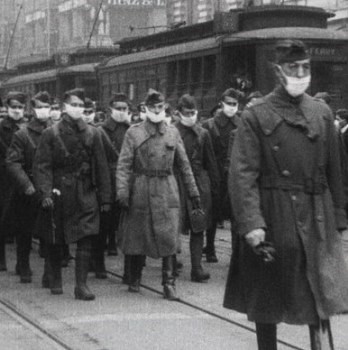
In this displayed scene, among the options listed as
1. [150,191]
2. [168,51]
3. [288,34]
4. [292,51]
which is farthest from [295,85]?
[168,51]

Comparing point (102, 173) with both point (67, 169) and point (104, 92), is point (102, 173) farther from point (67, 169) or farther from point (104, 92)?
point (104, 92)

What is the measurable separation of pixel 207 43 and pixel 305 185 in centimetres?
1439

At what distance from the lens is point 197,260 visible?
10352 millimetres

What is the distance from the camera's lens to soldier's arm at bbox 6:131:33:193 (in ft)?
32.4

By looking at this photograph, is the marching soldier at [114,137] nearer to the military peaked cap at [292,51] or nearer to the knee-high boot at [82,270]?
the knee-high boot at [82,270]

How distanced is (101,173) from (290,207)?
3921mm

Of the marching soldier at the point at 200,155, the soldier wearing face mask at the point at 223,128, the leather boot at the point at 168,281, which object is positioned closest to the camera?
the leather boot at the point at 168,281

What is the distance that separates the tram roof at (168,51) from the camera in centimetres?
1989

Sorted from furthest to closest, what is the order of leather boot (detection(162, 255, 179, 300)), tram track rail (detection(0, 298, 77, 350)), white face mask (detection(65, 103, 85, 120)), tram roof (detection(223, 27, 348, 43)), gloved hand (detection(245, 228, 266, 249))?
tram roof (detection(223, 27, 348, 43))
white face mask (detection(65, 103, 85, 120))
leather boot (detection(162, 255, 179, 300))
tram track rail (detection(0, 298, 77, 350))
gloved hand (detection(245, 228, 266, 249))

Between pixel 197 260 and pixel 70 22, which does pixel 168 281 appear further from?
pixel 70 22

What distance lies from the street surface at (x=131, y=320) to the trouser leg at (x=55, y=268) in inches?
3.3

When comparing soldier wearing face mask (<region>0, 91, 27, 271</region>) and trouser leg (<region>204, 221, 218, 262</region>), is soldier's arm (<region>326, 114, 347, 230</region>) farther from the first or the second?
trouser leg (<region>204, 221, 218, 262</region>)

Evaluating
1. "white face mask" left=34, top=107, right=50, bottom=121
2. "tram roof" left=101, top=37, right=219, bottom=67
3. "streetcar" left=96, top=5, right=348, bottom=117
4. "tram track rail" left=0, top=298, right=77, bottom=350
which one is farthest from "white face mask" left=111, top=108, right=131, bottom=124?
"tram roof" left=101, top=37, right=219, bottom=67

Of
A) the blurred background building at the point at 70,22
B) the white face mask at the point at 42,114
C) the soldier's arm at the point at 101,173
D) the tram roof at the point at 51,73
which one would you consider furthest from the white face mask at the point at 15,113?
the blurred background building at the point at 70,22
